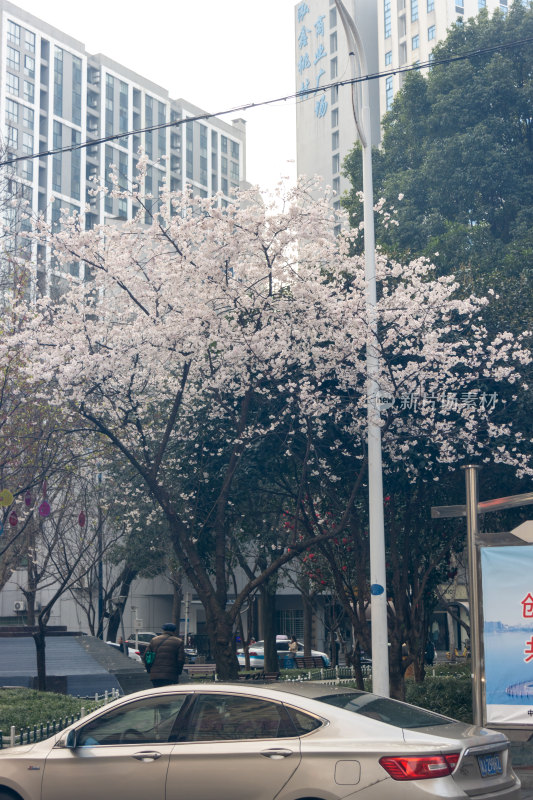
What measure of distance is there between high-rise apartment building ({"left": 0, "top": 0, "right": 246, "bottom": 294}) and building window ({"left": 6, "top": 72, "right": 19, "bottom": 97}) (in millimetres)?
85

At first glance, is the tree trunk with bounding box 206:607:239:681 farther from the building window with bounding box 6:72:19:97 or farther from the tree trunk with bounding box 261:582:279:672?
the building window with bounding box 6:72:19:97

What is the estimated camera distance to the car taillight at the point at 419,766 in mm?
6027

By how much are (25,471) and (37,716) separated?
5.38 metres

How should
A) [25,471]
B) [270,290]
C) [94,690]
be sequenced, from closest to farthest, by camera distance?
[270,290]
[25,471]
[94,690]

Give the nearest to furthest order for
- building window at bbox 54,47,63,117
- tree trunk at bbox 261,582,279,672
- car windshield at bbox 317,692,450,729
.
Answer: car windshield at bbox 317,692,450,729
tree trunk at bbox 261,582,279,672
building window at bbox 54,47,63,117

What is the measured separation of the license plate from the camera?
6.27 m

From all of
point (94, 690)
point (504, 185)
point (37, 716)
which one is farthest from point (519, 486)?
point (504, 185)

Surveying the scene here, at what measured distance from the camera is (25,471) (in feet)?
64.3

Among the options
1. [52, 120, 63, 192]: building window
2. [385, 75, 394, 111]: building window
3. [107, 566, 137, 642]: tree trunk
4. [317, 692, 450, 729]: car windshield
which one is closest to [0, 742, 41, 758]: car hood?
[317, 692, 450, 729]: car windshield

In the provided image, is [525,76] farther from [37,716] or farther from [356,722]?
[356,722]

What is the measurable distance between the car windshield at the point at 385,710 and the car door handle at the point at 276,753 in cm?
45

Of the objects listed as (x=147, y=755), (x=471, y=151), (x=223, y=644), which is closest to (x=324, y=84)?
(x=471, y=151)

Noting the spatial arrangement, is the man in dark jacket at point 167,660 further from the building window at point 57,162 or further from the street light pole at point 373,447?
the building window at point 57,162

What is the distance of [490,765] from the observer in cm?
639
